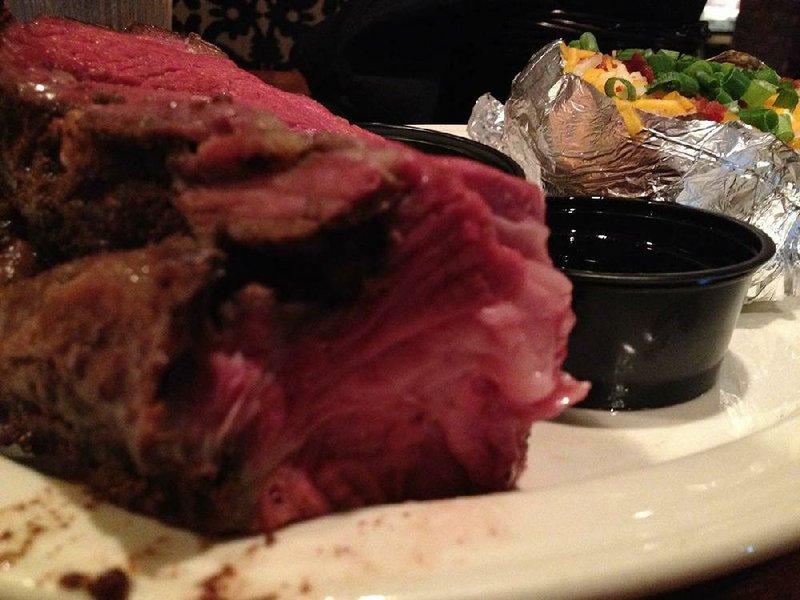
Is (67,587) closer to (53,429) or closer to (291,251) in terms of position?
(53,429)

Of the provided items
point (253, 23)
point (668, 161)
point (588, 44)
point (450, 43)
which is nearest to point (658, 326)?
point (668, 161)

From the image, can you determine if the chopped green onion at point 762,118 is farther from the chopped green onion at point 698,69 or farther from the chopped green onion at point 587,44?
the chopped green onion at point 587,44

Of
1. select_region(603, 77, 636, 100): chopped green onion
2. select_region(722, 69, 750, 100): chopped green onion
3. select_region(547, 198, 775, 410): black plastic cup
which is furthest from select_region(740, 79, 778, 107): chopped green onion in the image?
select_region(547, 198, 775, 410): black plastic cup

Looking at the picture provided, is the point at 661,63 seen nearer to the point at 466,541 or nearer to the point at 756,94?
the point at 756,94

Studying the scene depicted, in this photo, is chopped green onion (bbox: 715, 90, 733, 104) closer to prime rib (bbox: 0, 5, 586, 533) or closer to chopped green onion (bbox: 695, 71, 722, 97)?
chopped green onion (bbox: 695, 71, 722, 97)

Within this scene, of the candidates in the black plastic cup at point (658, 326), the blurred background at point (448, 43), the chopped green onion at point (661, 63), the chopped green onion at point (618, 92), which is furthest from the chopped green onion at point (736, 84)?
the blurred background at point (448, 43)

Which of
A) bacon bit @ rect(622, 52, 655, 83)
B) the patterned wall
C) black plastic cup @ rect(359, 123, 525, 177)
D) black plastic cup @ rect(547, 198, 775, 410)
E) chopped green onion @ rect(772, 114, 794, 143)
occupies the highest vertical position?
bacon bit @ rect(622, 52, 655, 83)

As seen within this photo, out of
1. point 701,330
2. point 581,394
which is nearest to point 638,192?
point 701,330

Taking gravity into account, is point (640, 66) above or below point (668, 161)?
above
